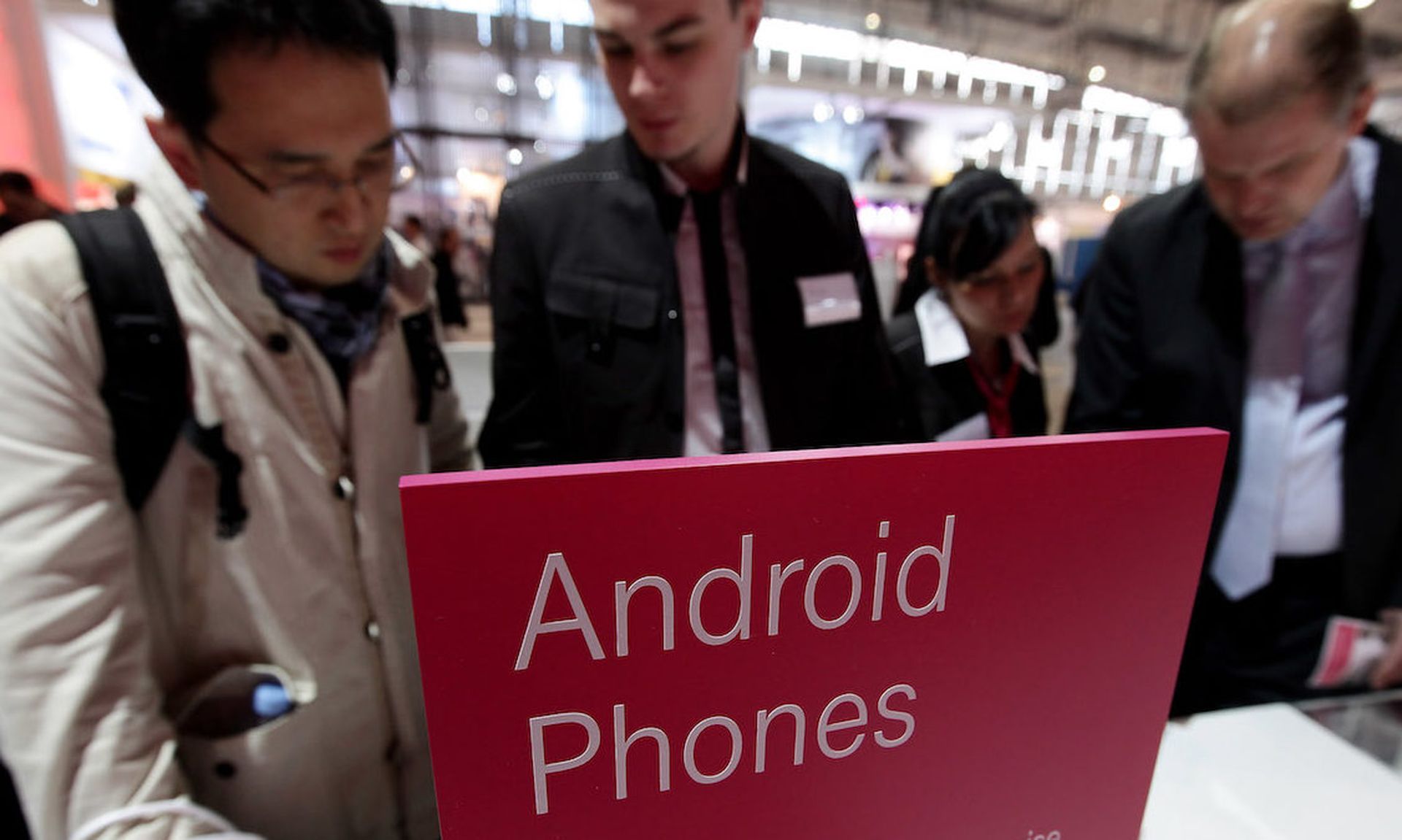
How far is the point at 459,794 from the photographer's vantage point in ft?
1.29

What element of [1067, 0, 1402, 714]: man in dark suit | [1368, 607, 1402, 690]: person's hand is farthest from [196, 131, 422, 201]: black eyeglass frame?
[1368, 607, 1402, 690]: person's hand

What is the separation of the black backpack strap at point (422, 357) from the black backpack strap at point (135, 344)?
0.28m

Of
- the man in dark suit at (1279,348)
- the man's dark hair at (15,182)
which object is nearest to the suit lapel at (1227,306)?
the man in dark suit at (1279,348)

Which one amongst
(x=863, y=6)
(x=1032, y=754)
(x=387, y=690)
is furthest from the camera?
(x=863, y=6)

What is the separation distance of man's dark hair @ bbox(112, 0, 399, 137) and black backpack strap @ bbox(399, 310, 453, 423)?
0.33 meters

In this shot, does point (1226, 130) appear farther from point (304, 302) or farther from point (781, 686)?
point (304, 302)

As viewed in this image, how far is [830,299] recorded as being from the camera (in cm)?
107

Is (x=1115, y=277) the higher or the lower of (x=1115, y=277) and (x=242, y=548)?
the higher

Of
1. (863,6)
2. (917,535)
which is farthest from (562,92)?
(917,535)

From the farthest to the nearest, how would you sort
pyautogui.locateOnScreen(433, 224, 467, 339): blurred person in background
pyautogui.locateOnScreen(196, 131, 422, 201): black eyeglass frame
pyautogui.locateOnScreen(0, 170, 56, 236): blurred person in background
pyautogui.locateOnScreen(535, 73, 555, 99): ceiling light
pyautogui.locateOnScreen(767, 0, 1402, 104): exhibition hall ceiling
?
pyautogui.locateOnScreen(535, 73, 555, 99): ceiling light → pyautogui.locateOnScreen(767, 0, 1402, 104): exhibition hall ceiling → pyautogui.locateOnScreen(433, 224, 467, 339): blurred person in background → pyautogui.locateOnScreen(0, 170, 56, 236): blurred person in background → pyautogui.locateOnScreen(196, 131, 422, 201): black eyeglass frame

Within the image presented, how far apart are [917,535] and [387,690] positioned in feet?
2.76

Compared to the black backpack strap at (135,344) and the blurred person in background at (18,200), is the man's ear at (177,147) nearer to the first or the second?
the black backpack strap at (135,344)

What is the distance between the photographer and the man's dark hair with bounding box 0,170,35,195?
2.39 m

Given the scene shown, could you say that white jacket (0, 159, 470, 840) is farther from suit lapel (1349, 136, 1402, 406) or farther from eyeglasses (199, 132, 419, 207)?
suit lapel (1349, 136, 1402, 406)
